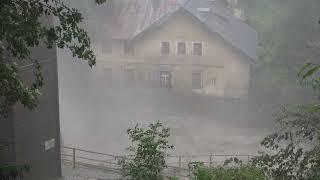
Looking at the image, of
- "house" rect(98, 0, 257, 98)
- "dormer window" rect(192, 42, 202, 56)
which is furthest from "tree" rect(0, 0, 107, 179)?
"dormer window" rect(192, 42, 202, 56)

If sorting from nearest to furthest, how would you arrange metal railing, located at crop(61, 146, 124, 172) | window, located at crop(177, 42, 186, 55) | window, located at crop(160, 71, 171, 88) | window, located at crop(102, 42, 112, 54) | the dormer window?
metal railing, located at crop(61, 146, 124, 172)
the dormer window
window, located at crop(177, 42, 186, 55)
window, located at crop(160, 71, 171, 88)
window, located at crop(102, 42, 112, 54)

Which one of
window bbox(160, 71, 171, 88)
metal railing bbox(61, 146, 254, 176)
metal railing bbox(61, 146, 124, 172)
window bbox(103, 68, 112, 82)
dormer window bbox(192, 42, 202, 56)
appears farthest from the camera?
window bbox(103, 68, 112, 82)

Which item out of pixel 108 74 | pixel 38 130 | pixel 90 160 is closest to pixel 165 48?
pixel 108 74

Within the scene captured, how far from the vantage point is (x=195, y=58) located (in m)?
36.5

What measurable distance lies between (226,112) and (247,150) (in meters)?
7.91

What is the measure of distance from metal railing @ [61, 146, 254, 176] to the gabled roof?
12.4 m

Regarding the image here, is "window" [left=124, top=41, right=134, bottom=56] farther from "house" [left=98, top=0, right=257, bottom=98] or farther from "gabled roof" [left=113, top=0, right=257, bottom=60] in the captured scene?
"gabled roof" [left=113, top=0, right=257, bottom=60]

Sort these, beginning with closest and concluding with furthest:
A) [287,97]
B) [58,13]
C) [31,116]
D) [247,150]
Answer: [58,13]
[31,116]
[247,150]
[287,97]

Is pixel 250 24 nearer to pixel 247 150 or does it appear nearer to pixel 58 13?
pixel 247 150

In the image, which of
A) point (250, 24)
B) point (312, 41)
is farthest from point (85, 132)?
point (250, 24)

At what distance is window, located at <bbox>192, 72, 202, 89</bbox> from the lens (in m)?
36.9

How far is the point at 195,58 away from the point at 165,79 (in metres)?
3.37

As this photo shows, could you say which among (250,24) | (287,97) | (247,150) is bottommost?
(247,150)

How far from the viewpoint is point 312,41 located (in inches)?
1211
